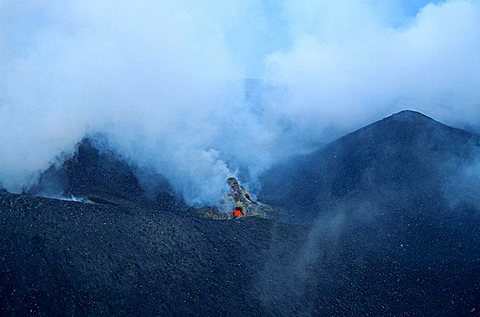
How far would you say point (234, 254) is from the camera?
1277cm

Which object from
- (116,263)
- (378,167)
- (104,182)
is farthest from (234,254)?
(378,167)

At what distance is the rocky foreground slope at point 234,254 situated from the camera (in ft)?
33.7

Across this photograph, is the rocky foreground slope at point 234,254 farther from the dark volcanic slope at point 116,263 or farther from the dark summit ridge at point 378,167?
the dark summit ridge at point 378,167

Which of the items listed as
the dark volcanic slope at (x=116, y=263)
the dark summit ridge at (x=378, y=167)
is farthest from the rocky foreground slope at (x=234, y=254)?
the dark summit ridge at (x=378, y=167)

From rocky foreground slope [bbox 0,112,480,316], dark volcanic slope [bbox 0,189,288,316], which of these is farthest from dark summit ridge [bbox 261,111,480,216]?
dark volcanic slope [bbox 0,189,288,316]

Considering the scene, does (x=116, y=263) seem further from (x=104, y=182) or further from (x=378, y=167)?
(x=378, y=167)

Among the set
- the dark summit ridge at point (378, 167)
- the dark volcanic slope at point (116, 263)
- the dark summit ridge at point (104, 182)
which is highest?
the dark summit ridge at point (378, 167)

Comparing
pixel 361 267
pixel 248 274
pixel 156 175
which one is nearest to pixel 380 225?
pixel 361 267

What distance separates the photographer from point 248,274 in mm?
12031

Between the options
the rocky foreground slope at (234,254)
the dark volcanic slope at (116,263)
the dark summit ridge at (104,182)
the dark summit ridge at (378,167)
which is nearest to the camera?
the dark volcanic slope at (116,263)

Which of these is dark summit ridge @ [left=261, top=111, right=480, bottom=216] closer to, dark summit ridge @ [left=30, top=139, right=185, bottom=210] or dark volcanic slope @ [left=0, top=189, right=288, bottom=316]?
dark summit ridge @ [left=30, top=139, right=185, bottom=210]

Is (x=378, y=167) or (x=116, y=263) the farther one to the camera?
(x=378, y=167)

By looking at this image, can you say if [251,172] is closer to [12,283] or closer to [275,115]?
[275,115]

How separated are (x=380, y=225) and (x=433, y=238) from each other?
195 centimetres
